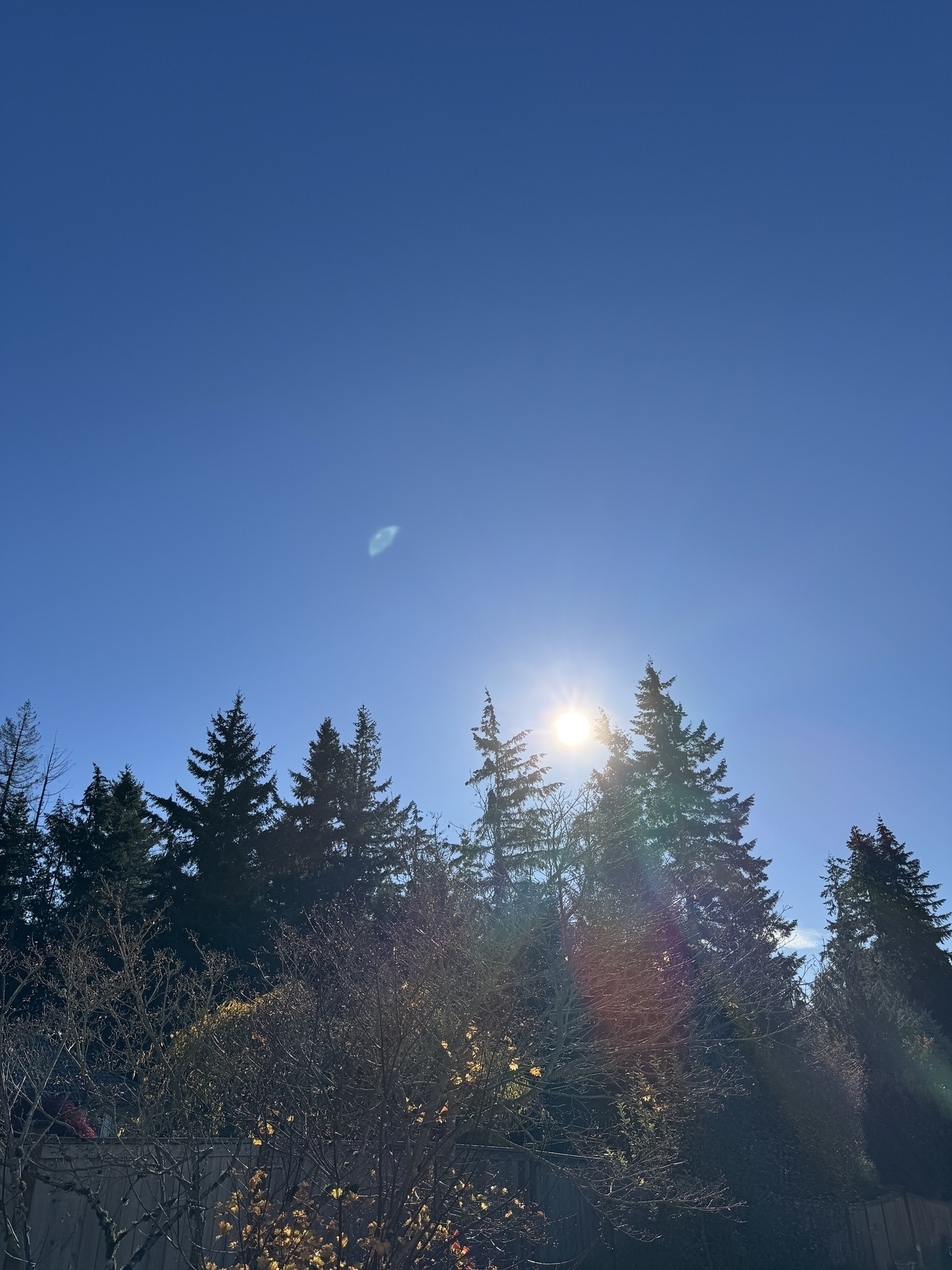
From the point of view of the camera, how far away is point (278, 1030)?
681 cm

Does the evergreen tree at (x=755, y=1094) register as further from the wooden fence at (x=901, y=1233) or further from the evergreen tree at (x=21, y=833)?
the evergreen tree at (x=21, y=833)

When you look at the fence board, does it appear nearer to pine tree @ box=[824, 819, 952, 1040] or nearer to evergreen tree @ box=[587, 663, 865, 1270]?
evergreen tree @ box=[587, 663, 865, 1270]

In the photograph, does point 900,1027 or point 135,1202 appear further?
point 900,1027

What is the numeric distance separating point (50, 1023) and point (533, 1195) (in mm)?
6212

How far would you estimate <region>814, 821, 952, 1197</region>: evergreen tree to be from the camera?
16656 mm

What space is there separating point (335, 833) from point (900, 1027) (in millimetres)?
16468

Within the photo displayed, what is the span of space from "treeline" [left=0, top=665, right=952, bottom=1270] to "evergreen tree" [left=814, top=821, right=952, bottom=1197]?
0.08m

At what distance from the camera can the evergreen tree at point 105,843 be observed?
2250cm

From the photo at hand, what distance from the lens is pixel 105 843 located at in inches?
926

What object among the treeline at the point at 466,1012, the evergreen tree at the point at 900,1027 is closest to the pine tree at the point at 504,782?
the treeline at the point at 466,1012

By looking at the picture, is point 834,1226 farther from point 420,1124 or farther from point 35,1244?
point 35,1244

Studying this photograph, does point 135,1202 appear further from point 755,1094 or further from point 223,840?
point 223,840

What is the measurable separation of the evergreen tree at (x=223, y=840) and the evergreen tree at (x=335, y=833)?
3.14 feet

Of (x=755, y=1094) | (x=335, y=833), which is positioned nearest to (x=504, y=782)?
(x=335, y=833)
